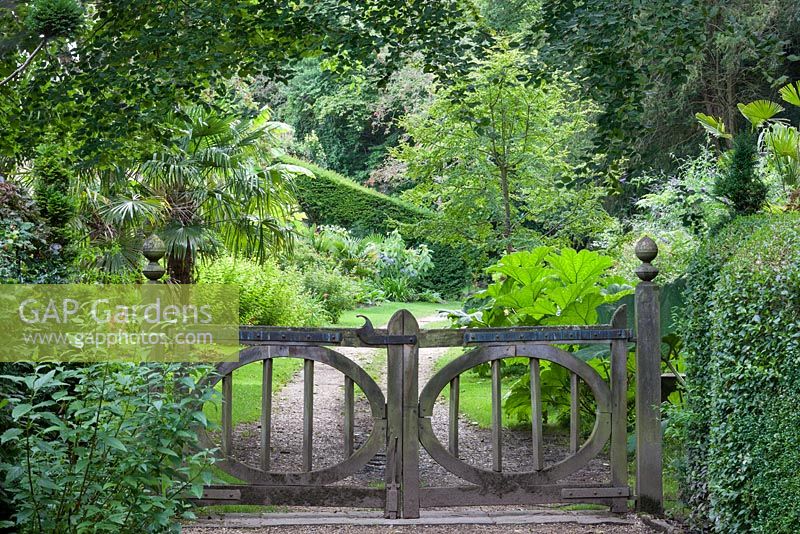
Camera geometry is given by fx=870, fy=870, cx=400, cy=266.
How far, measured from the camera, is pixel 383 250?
2327cm

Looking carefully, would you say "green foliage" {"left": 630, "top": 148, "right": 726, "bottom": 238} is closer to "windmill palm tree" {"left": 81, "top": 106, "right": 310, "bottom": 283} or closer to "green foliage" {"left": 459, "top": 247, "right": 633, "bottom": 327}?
"green foliage" {"left": 459, "top": 247, "right": 633, "bottom": 327}

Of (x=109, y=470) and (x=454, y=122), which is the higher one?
(x=454, y=122)

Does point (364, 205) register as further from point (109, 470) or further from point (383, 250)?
point (109, 470)

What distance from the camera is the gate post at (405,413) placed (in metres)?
5.16

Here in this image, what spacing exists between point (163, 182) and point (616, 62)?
7511 millimetres

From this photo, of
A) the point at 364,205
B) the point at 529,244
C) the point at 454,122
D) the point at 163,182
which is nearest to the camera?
the point at 163,182

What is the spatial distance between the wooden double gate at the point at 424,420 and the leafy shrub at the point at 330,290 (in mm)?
11196

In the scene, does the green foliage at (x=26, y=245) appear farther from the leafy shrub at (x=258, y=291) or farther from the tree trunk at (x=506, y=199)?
the tree trunk at (x=506, y=199)

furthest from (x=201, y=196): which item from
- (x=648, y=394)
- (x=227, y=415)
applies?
(x=648, y=394)

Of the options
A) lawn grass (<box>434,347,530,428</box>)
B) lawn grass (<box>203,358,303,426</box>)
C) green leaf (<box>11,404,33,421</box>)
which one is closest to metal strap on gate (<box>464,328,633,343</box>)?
lawn grass (<box>203,358,303,426</box>)

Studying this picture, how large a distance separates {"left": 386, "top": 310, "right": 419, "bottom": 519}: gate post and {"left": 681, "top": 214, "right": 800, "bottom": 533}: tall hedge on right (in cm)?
155

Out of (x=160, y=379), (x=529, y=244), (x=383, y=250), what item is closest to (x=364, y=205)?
(x=383, y=250)

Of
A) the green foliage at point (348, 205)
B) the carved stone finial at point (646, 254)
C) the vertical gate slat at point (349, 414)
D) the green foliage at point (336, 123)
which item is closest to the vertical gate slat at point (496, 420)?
the vertical gate slat at point (349, 414)

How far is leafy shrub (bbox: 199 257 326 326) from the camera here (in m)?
12.3
